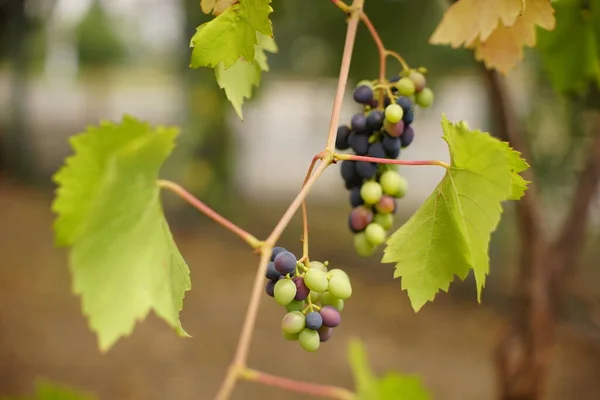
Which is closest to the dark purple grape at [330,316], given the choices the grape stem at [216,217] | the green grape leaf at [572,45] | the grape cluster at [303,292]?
the grape cluster at [303,292]

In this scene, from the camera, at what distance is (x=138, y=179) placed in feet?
1.24

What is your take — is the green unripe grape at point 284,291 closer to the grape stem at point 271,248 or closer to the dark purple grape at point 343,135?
the grape stem at point 271,248

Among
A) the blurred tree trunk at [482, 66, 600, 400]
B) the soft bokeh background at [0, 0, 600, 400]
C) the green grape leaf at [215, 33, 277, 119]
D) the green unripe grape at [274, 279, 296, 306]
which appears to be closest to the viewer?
the green unripe grape at [274, 279, 296, 306]

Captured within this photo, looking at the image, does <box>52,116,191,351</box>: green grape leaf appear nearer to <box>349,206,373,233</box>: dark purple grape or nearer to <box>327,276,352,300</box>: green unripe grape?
<box>327,276,352,300</box>: green unripe grape

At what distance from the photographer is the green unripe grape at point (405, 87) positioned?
0.58 m

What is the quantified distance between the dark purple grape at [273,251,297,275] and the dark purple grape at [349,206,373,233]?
0.47 feet

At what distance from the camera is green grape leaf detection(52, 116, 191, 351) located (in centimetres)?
34

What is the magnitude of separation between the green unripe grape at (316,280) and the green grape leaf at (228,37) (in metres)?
0.17

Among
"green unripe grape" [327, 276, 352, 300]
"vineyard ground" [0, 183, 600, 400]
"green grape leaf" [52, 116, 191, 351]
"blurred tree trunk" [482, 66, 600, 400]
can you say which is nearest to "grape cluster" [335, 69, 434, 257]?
"green unripe grape" [327, 276, 352, 300]

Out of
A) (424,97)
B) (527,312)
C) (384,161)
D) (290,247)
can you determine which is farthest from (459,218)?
(290,247)

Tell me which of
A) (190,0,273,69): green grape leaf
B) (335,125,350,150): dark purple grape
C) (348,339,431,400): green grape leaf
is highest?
(190,0,273,69): green grape leaf

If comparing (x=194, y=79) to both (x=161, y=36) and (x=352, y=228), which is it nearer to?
(x=161, y=36)

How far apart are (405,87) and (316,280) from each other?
23cm

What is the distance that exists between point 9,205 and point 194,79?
2.17 m
